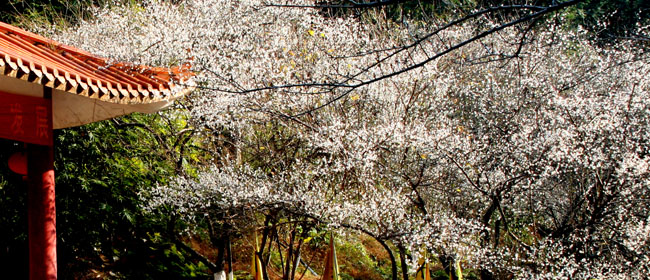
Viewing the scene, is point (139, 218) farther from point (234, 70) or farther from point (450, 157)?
point (450, 157)

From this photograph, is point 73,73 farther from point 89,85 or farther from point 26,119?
point 26,119

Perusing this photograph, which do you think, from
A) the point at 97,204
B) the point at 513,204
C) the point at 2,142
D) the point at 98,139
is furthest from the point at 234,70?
the point at 513,204

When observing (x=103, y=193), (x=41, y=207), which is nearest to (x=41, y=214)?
(x=41, y=207)

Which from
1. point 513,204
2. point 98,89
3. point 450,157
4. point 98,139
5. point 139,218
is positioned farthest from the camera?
point 139,218

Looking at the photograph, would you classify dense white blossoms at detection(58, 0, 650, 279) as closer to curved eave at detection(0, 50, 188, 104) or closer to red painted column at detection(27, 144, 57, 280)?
curved eave at detection(0, 50, 188, 104)

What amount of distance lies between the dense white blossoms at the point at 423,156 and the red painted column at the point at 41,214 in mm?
1734

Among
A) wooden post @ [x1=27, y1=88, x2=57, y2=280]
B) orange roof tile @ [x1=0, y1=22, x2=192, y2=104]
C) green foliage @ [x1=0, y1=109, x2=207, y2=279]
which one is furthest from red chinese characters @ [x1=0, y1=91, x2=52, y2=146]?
green foliage @ [x1=0, y1=109, x2=207, y2=279]

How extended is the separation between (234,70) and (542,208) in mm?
3968

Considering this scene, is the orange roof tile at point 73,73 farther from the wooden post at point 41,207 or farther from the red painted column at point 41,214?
the red painted column at point 41,214

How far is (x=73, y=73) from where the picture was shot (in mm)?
3393

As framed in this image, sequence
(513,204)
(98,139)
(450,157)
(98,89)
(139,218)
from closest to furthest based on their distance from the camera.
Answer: (98,89) < (450,157) < (513,204) < (98,139) < (139,218)

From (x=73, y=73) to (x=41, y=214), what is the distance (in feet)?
3.36

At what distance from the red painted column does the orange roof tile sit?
23.2 inches

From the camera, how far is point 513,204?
592 cm
